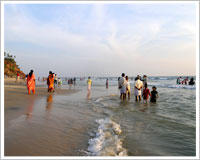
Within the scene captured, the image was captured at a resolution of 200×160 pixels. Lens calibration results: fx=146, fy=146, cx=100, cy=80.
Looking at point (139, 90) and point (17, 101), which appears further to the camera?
point (139, 90)

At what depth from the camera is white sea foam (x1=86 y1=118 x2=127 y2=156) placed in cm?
330

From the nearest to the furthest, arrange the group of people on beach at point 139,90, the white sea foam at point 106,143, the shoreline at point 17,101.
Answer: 1. the white sea foam at point 106,143
2. the shoreline at point 17,101
3. the group of people on beach at point 139,90

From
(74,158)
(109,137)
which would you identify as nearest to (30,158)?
(74,158)

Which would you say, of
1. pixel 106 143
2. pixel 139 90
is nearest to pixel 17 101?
pixel 106 143

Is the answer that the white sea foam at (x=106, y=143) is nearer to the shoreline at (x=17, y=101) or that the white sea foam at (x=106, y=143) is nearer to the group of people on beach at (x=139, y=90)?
the shoreline at (x=17, y=101)

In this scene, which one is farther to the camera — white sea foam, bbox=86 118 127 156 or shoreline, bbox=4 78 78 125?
shoreline, bbox=4 78 78 125

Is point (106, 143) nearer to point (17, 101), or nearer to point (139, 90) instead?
point (17, 101)

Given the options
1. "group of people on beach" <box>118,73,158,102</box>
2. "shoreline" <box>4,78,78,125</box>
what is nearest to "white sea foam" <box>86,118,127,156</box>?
"shoreline" <box>4,78,78,125</box>

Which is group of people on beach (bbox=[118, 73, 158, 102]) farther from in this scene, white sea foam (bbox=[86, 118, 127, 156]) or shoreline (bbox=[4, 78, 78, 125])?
shoreline (bbox=[4, 78, 78, 125])

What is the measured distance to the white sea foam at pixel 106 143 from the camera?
3.30 meters

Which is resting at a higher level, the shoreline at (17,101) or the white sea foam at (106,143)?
the shoreline at (17,101)

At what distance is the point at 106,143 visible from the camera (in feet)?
12.5

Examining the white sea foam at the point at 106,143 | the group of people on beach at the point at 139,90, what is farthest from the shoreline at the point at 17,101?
the group of people on beach at the point at 139,90

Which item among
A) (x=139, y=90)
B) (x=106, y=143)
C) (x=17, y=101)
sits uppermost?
(x=139, y=90)
